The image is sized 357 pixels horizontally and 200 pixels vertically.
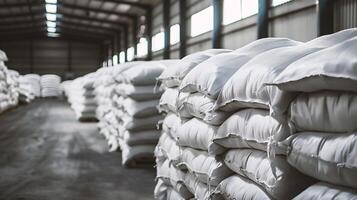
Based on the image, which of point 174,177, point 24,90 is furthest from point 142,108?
point 24,90

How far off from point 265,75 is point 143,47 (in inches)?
633

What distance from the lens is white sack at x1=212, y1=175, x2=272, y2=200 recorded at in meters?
2.09

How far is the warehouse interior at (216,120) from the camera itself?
1.66m

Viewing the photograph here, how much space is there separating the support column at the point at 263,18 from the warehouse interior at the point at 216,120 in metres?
0.02

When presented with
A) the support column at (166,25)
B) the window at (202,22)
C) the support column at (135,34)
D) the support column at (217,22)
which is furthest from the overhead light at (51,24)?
the support column at (217,22)

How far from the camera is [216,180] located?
2.53m

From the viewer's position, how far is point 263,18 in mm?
7504

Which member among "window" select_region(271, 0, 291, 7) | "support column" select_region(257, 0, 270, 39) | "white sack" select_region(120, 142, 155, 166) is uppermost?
"window" select_region(271, 0, 291, 7)

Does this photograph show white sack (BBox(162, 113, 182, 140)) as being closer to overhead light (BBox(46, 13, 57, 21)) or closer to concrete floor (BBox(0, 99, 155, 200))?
concrete floor (BBox(0, 99, 155, 200))

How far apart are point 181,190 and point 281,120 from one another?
4.99 feet

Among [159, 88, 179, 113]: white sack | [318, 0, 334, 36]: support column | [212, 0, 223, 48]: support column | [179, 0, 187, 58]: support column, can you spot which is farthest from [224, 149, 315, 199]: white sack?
[179, 0, 187, 58]: support column

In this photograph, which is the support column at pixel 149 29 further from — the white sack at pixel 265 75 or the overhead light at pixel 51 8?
the white sack at pixel 265 75

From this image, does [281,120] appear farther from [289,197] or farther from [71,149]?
[71,149]

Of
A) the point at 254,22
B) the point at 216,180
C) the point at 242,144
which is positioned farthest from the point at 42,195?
the point at 254,22
